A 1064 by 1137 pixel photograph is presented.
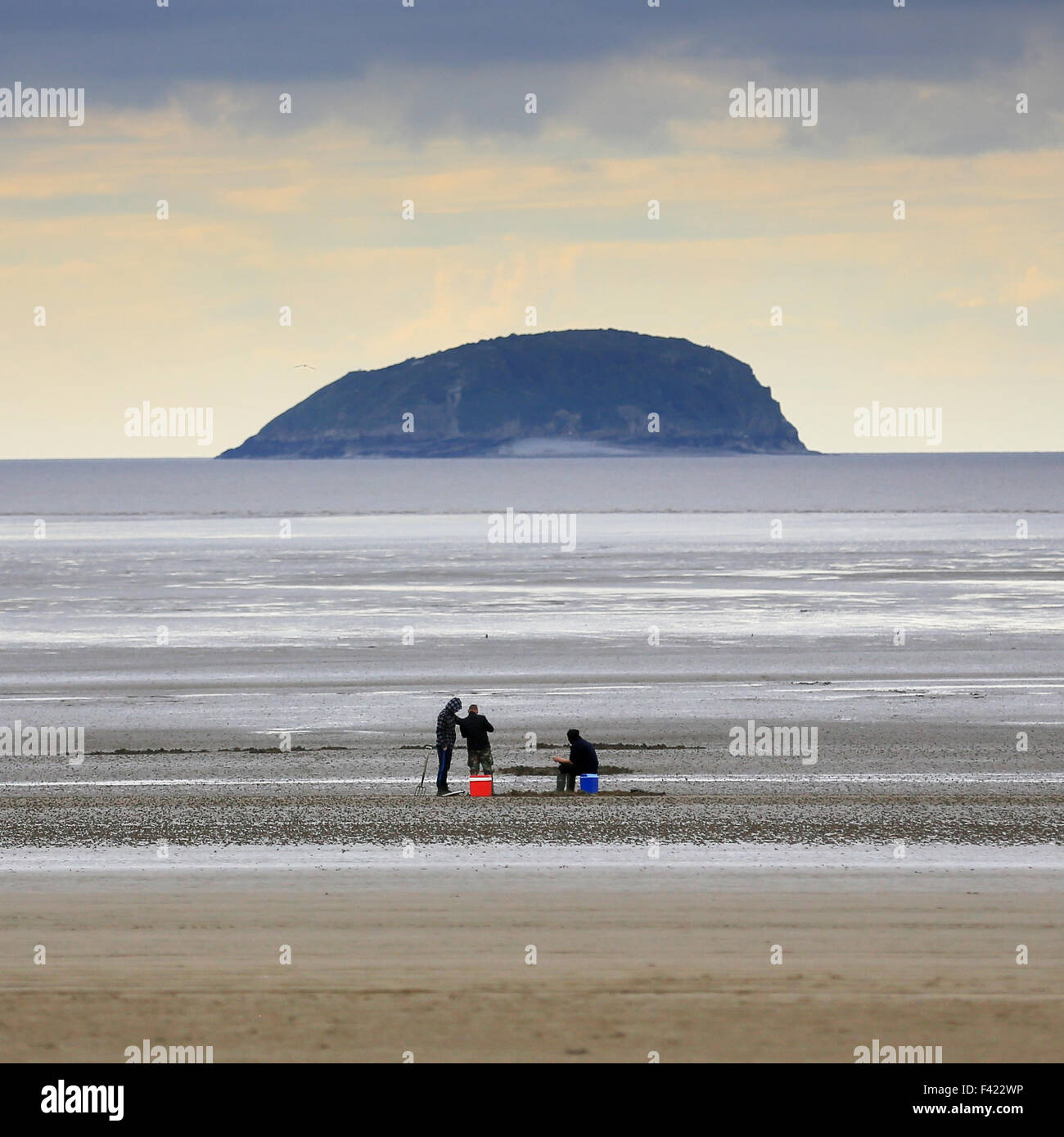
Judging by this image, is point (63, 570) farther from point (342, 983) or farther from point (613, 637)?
point (342, 983)

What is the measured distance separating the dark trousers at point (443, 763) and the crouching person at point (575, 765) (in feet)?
5.06

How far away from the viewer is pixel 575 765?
21.5m

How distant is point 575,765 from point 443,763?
1.89 metres

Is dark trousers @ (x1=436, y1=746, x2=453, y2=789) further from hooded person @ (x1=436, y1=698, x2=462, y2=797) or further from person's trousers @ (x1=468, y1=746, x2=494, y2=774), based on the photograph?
person's trousers @ (x1=468, y1=746, x2=494, y2=774)

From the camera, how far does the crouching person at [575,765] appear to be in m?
21.4

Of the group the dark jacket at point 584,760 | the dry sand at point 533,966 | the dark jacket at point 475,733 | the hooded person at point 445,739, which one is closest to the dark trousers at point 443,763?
the hooded person at point 445,739

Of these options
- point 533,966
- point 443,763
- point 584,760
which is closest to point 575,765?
point 584,760

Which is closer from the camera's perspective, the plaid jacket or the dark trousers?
the dark trousers

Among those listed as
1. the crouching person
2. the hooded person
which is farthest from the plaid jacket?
the crouching person

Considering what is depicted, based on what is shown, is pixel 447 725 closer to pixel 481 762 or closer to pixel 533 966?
pixel 481 762

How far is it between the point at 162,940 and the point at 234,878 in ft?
8.13

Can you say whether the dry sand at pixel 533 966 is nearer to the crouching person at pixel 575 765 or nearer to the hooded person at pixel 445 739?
the crouching person at pixel 575 765

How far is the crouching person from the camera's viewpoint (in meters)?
21.4

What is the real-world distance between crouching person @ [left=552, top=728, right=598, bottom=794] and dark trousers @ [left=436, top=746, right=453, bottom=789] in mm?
1543
